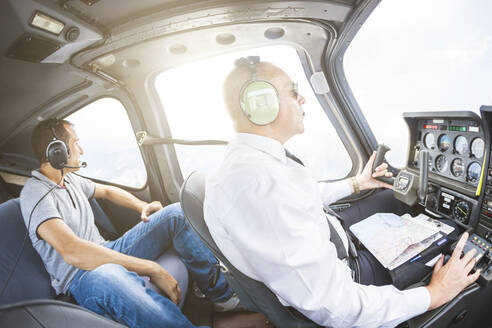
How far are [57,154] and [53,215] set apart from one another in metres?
0.43

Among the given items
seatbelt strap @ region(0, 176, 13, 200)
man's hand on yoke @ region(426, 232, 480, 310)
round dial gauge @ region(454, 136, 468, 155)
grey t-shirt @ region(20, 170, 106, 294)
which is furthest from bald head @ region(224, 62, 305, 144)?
seatbelt strap @ region(0, 176, 13, 200)

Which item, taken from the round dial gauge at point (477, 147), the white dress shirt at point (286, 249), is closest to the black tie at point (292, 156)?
the white dress shirt at point (286, 249)

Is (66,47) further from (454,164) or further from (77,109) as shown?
(454,164)

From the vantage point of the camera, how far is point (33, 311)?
1.48 feet

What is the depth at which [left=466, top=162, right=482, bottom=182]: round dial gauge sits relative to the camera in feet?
4.19

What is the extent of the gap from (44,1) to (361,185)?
1.94 m

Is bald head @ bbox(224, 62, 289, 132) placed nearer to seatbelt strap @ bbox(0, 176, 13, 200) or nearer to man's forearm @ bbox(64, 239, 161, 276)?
man's forearm @ bbox(64, 239, 161, 276)

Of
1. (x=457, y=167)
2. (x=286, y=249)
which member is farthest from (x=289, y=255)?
(x=457, y=167)

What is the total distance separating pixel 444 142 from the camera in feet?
4.83

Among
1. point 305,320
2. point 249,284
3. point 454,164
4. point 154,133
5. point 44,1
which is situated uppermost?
point 44,1

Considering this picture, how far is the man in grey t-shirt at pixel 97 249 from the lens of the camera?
111 centimetres

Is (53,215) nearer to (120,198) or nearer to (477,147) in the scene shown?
(120,198)

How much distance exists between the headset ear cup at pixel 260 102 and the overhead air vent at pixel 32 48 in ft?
3.57

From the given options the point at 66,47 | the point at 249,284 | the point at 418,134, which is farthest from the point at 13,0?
the point at 418,134
